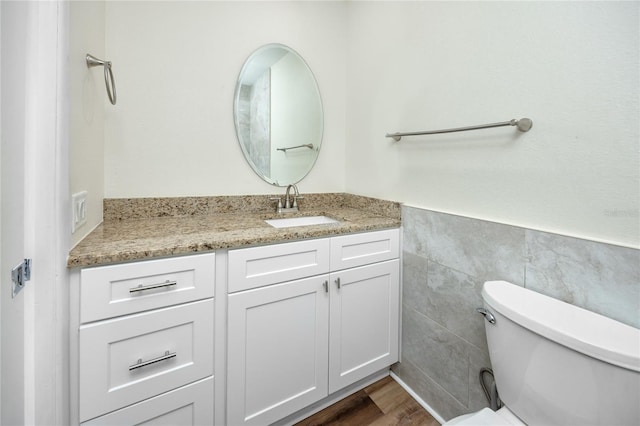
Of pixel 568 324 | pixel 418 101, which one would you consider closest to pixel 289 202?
pixel 418 101

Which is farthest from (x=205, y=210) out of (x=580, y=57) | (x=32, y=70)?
(x=580, y=57)

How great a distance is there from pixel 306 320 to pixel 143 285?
2.15 ft

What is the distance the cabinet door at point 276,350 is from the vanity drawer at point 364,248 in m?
0.12

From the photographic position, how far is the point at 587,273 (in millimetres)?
869

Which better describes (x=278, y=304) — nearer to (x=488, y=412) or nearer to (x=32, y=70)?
(x=488, y=412)

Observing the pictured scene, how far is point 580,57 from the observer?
34.8 inches

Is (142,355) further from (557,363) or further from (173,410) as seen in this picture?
(557,363)

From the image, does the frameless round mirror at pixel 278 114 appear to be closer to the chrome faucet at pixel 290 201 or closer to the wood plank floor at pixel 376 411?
the chrome faucet at pixel 290 201

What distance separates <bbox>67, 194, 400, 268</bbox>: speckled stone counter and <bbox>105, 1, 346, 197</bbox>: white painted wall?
0.08 meters

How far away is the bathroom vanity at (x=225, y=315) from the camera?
2.88 ft

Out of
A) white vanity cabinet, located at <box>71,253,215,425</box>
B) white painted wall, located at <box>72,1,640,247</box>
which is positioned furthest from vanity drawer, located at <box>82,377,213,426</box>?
white painted wall, located at <box>72,1,640,247</box>

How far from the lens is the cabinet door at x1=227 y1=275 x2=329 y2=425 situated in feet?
3.61

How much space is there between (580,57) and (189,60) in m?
1.66

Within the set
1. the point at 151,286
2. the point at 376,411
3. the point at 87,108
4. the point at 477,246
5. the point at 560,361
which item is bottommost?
the point at 376,411
